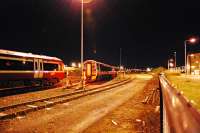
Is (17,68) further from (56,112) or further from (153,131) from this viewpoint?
(153,131)

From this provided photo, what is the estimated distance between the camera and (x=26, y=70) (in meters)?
24.2

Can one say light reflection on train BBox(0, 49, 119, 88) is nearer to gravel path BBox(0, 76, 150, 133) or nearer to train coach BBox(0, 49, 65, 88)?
train coach BBox(0, 49, 65, 88)

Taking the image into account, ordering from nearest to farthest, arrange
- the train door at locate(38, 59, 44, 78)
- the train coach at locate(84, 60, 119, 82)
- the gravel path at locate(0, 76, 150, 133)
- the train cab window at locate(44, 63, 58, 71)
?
the gravel path at locate(0, 76, 150, 133)
the train door at locate(38, 59, 44, 78)
the train cab window at locate(44, 63, 58, 71)
the train coach at locate(84, 60, 119, 82)

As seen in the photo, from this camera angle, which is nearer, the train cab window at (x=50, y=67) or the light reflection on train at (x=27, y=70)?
the light reflection on train at (x=27, y=70)

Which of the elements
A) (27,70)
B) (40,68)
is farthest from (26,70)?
(40,68)

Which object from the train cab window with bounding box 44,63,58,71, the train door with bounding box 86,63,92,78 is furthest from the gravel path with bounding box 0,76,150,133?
the train door with bounding box 86,63,92,78

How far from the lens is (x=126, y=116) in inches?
460

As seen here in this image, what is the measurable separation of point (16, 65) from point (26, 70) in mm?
1703

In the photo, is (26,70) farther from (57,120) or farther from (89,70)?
(89,70)

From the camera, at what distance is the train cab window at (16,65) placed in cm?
2075

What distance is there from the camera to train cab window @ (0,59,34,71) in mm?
20750

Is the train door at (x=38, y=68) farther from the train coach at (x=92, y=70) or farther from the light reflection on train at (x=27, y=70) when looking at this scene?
the train coach at (x=92, y=70)

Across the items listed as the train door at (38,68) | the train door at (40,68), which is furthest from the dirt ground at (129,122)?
the train door at (40,68)

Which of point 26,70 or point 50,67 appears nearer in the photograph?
point 26,70
